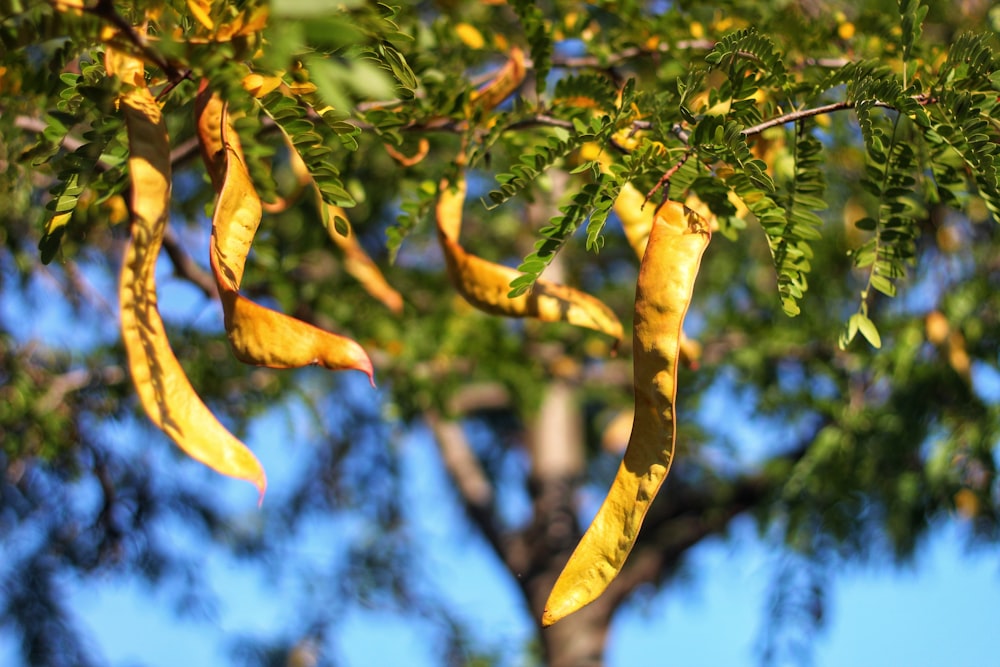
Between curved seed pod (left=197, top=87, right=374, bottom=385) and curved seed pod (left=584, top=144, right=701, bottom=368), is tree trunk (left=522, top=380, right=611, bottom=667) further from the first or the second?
curved seed pod (left=197, top=87, right=374, bottom=385)

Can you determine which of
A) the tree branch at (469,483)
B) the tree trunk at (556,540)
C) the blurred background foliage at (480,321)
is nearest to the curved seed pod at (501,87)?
the blurred background foliage at (480,321)

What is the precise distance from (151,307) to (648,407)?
61 cm

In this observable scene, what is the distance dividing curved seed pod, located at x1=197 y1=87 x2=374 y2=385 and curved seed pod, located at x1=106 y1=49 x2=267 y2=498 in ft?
0.25

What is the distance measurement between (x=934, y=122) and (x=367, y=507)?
187 inches

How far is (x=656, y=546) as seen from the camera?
5023 millimetres

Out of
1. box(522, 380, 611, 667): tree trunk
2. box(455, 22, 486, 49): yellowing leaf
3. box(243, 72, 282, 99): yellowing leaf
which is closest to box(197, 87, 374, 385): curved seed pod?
box(243, 72, 282, 99): yellowing leaf

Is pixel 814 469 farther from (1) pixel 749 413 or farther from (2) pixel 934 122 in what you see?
(2) pixel 934 122

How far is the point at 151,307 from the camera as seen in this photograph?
3.64 ft

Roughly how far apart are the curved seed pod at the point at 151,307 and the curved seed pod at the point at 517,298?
0.52 m

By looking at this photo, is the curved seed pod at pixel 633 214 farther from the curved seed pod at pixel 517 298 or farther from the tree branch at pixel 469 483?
the tree branch at pixel 469 483

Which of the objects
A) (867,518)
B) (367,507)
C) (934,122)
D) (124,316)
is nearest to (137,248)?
(124,316)

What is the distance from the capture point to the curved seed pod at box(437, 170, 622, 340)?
4.78ft

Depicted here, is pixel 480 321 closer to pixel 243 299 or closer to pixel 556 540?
pixel 556 540

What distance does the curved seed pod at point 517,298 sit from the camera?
4.78 ft
